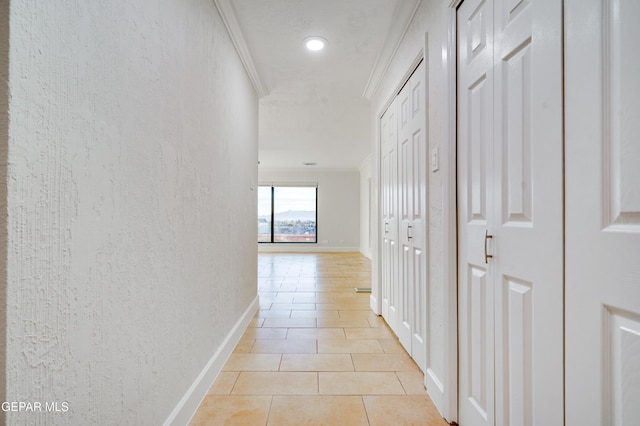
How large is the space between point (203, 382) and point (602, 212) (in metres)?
1.85

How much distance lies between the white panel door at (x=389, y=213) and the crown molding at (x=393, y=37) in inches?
14.3

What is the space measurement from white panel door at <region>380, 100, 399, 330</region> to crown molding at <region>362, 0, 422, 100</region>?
36 centimetres

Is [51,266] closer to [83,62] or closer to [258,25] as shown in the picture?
[83,62]

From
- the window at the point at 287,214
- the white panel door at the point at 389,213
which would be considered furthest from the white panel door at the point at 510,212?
the window at the point at 287,214

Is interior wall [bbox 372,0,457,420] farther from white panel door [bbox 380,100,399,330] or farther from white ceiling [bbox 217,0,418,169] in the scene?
white panel door [bbox 380,100,399,330]

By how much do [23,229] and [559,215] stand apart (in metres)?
1.30

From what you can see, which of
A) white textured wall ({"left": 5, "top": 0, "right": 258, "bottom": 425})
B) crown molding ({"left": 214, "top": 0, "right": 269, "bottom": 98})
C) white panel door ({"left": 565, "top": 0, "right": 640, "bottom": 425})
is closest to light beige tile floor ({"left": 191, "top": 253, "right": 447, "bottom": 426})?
white textured wall ({"left": 5, "top": 0, "right": 258, "bottom": 425})

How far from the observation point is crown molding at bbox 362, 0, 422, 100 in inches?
81.6

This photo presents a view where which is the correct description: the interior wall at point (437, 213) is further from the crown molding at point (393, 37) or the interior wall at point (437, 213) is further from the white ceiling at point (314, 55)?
the white ceiling at point (314, 55)

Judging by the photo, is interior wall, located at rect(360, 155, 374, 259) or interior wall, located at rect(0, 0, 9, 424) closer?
interior wall, located at rect(0, 0, 9, 424)

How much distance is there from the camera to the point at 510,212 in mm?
1100

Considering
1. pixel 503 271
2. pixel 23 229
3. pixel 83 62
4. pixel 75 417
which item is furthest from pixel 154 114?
pixel 503 271

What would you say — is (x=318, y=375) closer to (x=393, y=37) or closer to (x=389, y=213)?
(x=389, y=213)

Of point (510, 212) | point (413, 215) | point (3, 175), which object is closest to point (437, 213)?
point (413, 215)
